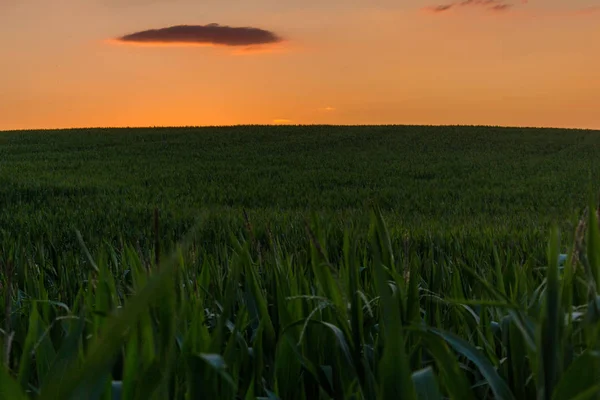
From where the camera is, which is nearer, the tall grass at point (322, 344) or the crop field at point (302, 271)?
the tall grass at point (322, 344)

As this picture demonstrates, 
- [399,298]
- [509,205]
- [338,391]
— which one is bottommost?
[509,205]

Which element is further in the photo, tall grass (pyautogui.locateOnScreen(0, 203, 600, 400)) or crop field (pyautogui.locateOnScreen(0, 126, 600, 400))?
crop field (pyautogui.locateOnScreen(0, 126, 600, 400))

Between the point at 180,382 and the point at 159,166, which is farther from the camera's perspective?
the point at 159,166

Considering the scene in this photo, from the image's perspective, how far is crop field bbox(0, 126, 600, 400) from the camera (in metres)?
0.91

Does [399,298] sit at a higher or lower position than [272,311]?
higher

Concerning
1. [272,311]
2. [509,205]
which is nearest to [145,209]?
[509,205]

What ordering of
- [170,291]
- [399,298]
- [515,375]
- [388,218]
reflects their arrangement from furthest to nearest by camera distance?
[388,218] < [399,298] < [515,375] < [170,291]

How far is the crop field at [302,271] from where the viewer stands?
906 mm

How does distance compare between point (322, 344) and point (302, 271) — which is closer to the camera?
point (322, 344)

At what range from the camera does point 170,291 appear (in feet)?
3.37

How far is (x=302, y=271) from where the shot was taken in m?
2.02

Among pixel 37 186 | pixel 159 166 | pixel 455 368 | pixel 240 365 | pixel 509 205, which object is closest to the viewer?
pixel 455 368

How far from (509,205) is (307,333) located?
31.7 feet

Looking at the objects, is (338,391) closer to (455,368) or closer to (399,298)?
(399,298)
